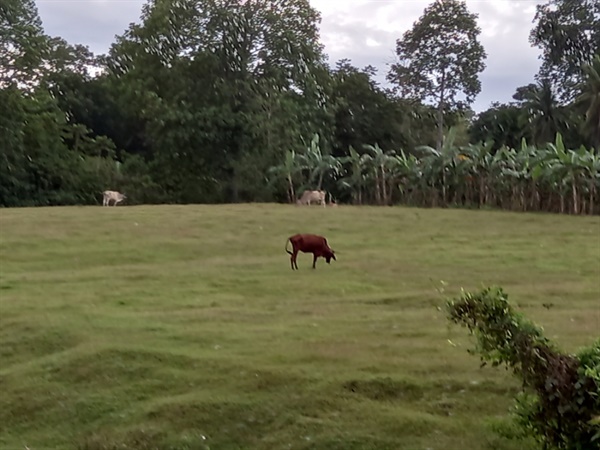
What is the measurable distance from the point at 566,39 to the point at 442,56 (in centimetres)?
671

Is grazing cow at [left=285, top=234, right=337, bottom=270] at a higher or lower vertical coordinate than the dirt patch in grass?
higher

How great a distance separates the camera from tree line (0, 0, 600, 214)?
91.2 feet

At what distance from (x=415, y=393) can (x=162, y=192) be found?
27.4 meters

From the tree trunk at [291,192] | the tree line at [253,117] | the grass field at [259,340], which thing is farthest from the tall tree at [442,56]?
the grass field at [259,340]

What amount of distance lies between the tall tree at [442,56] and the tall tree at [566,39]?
4430 millimetres

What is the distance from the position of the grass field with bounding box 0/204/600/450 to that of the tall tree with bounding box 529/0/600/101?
26.9 meters

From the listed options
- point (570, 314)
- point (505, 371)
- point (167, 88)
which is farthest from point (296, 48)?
point (505, 371)

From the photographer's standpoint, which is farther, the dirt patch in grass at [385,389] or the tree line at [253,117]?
the tree line at [253,117]

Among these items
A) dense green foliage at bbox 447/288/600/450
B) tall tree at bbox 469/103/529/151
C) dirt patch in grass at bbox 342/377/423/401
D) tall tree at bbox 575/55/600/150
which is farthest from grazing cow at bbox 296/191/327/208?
dense green foliage at bbox 447/288/600/450

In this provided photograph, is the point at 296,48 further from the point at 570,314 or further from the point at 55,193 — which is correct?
the point at 570,314

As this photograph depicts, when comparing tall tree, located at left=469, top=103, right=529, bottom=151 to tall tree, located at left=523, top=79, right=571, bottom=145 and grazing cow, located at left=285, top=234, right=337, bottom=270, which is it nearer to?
tall tree, located at left=523, top=79, right=571, bottom=145

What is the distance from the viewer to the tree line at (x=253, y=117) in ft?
91.2

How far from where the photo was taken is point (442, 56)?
126 feet

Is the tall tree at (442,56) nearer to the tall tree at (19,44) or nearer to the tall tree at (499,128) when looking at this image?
the tall tree at (499,128)
